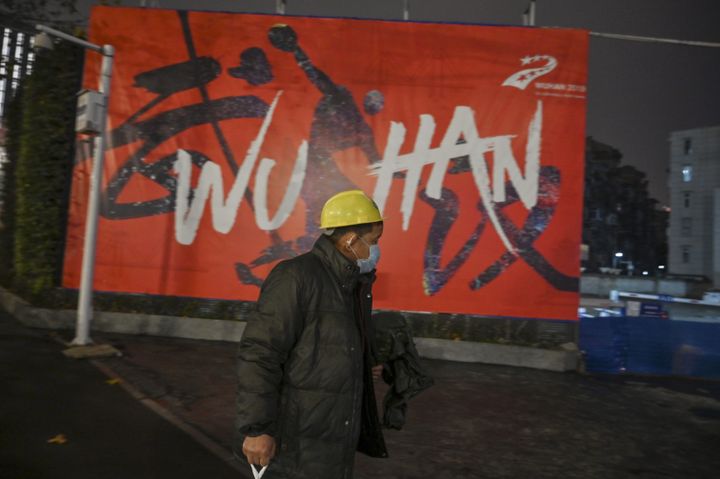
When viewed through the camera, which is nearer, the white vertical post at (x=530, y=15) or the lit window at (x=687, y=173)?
the white vertical post at (x=530, y=15)

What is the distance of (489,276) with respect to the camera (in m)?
9.54

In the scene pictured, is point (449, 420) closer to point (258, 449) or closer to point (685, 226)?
point (258, 449)

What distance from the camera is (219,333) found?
9.45 metres

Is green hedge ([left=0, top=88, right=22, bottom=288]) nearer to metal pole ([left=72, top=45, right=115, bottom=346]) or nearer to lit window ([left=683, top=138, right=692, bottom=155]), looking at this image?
metal pole ([left=72, top=45, right=115, bottom=346])

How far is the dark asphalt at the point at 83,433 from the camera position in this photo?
166 inches

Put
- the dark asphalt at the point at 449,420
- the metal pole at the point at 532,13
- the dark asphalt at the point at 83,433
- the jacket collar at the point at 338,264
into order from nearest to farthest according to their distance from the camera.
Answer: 1. the jacket collar at the point at 338,264
2. the dark asphalt at the point at 83,433
3. the dark asphalt at the point at 449,420
4. the metal pole at the point at 532,13

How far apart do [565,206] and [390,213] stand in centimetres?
325

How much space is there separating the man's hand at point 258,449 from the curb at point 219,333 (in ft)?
22.8

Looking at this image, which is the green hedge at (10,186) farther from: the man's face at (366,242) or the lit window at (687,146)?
the lit window at (687,146)

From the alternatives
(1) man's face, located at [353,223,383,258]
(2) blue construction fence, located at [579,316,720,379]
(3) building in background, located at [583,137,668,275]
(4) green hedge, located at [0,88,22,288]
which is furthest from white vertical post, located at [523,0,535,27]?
(3) building in background, located at [583,137,668,275]

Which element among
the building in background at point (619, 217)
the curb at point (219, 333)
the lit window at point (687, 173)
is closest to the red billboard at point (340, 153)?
the curb at point (219, 333)

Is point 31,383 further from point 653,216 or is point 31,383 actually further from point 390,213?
point 653,216

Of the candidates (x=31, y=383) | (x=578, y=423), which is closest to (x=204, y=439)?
(x=31, y=383)

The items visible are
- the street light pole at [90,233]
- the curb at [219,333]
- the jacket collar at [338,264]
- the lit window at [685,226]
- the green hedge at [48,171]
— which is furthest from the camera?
the lit window at [685,226]
